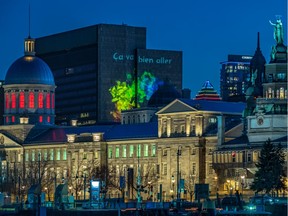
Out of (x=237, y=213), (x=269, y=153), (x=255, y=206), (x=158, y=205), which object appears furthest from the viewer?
(x=269, y=153)

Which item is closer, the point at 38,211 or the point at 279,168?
the point at 38,211

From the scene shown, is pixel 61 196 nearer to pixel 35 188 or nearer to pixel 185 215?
pixel 35 188

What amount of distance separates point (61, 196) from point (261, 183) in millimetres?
21383

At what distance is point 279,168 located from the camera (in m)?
189

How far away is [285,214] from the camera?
482ft

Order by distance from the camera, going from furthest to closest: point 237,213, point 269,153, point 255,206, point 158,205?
1. point 269,153
2. point 158,205
3. point 255,206
4. point 237,213

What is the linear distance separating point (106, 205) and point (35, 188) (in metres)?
9.74

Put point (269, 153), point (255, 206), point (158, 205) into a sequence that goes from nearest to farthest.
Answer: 1. point (255, 206)
2. point (158, 205)
3. point (269, 153)

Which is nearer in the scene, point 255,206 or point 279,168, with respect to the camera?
point 255,206

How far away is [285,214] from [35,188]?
48418mm

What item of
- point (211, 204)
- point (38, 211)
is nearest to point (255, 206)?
point (211, 204)

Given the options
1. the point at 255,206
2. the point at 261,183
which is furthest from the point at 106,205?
the point at 255,206

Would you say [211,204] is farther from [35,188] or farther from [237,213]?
[35,188]

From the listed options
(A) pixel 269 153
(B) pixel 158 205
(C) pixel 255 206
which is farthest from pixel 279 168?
(C) pixel 255 206
